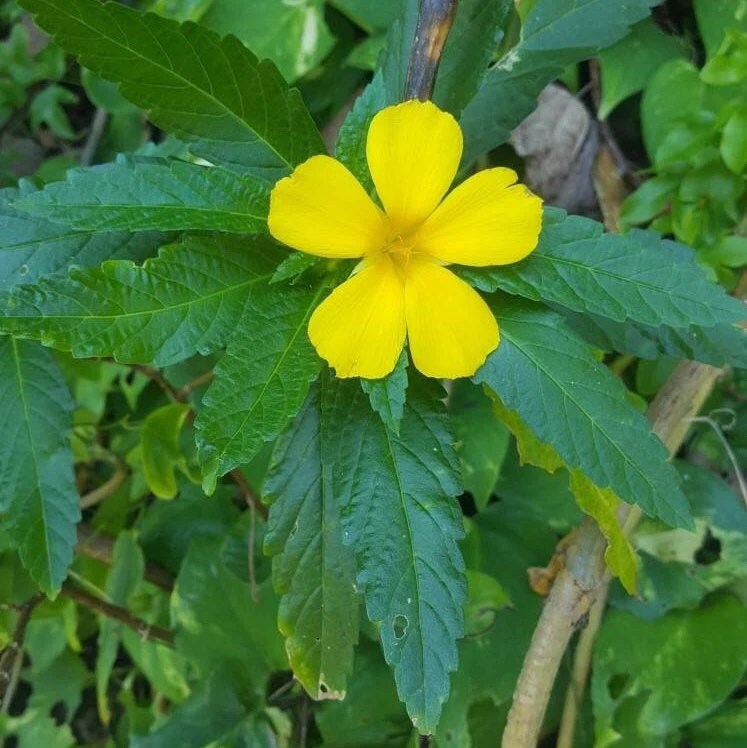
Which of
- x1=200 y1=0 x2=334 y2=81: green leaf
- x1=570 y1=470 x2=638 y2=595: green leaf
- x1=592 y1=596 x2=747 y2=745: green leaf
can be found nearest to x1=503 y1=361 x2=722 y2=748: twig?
x1=570 y1=470 x2=638 y2=595: green leaf

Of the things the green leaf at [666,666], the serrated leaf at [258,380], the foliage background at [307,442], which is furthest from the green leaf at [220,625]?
the serrated leaf at [258,380]

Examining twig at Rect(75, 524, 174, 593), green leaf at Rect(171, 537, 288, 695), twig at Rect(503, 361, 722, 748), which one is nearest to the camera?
twig at Rect(503, 361, 722, 748)

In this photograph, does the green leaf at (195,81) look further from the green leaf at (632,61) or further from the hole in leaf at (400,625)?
the green leaf at (632,61)

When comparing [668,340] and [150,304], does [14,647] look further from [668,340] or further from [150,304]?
[668,340]

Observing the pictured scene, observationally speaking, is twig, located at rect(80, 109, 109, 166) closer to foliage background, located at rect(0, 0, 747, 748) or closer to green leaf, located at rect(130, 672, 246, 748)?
foliage background, located at rect(0, 0, 747, 748)

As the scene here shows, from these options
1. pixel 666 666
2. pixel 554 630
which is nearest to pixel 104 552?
pixel 554 630
